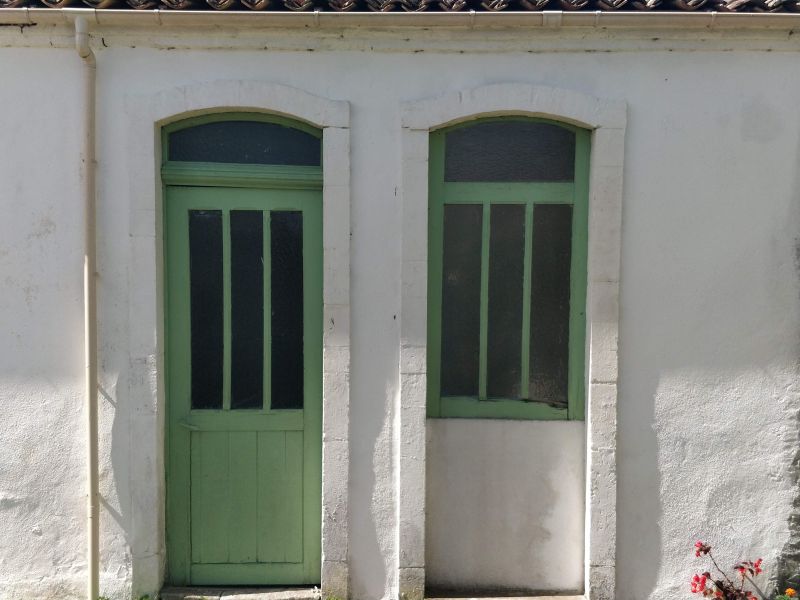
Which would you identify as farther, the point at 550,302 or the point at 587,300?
the point at 550,302

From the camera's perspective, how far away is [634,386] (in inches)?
176

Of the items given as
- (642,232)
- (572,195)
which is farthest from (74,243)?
(642,232)

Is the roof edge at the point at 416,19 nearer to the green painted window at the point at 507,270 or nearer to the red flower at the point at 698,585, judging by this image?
the green painted window at the point at 507,270

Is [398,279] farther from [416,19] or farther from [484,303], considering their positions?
[416,19]

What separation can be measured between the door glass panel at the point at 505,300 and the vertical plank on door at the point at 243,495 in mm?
1606

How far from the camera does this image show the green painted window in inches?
179

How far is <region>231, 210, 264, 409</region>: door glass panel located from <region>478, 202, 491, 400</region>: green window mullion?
142 cm

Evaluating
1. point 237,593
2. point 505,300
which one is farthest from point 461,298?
point 237,593

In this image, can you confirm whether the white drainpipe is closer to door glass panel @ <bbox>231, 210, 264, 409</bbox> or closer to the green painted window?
door glass panel @ <bbox>231, 210, 264, 409</bbox>

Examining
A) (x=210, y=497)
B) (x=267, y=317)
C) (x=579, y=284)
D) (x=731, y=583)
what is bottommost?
(x=731, y=583)

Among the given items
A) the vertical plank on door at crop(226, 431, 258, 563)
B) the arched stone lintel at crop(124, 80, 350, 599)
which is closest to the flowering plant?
the arched stone lintel at crop(124, 80, 350, 599)

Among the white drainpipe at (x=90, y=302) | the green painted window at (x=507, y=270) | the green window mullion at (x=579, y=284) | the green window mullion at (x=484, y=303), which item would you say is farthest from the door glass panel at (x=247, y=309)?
the green window mullion at (x=579, y=284)

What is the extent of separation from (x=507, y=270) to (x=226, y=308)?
1831mm

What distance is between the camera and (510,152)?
4.55m
